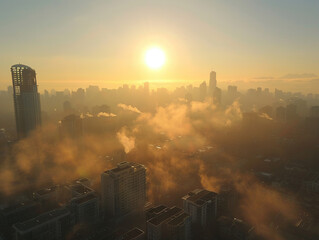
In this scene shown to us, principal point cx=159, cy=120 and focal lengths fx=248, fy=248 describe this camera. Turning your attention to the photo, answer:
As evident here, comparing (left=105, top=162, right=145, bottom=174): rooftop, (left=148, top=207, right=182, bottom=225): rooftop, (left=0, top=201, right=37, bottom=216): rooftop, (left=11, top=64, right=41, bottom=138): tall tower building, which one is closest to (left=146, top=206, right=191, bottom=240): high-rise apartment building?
(left=148, top=207, right=182, bottom=225): rooftop

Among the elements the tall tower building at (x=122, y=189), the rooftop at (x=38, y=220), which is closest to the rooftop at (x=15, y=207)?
the rooftop at (x=38, y=220)

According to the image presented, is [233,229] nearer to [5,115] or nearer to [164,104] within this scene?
[164,104]

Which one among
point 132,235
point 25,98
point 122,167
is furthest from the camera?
point 25,98

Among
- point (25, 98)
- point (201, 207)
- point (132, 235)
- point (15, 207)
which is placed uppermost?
point (25, 98)

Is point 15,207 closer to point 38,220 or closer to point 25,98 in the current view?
point 38,220

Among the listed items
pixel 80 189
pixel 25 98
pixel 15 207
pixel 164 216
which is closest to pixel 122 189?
pixel 80 189

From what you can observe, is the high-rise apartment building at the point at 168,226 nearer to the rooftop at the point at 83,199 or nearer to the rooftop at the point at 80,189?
the rooftop at the point at 83,199
